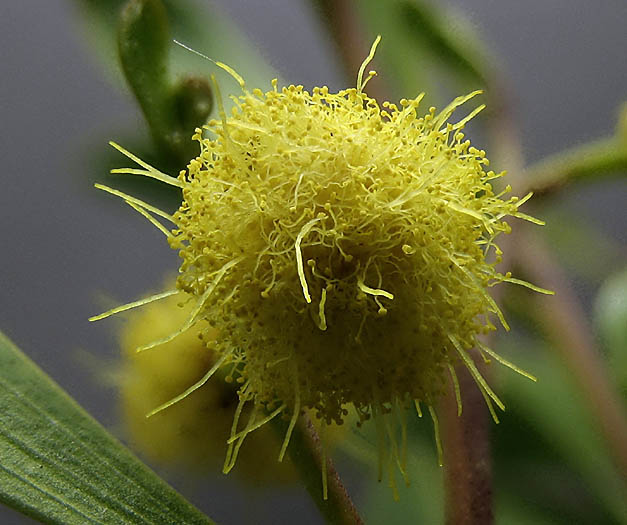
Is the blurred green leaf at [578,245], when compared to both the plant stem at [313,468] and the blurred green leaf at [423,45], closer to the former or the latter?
the blurred green leaf at [423,45]

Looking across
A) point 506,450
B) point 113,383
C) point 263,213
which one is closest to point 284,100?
point 263,213

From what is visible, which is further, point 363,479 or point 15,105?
point 15,105

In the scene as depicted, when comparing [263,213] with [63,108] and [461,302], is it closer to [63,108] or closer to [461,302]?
[461,302]

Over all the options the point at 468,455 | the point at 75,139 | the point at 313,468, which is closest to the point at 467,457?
the point at 468,455

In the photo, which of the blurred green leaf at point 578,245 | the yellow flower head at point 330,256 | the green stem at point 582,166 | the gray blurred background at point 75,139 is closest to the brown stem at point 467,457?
the yellow flower head at point 330,256

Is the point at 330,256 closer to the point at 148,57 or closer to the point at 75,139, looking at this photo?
the point at 148,57

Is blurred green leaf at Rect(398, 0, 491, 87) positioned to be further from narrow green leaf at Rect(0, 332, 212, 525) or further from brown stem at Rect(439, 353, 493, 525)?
narrow green leaf at Rect(0, 332, 212, 525)

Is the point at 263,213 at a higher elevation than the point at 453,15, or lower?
lower
